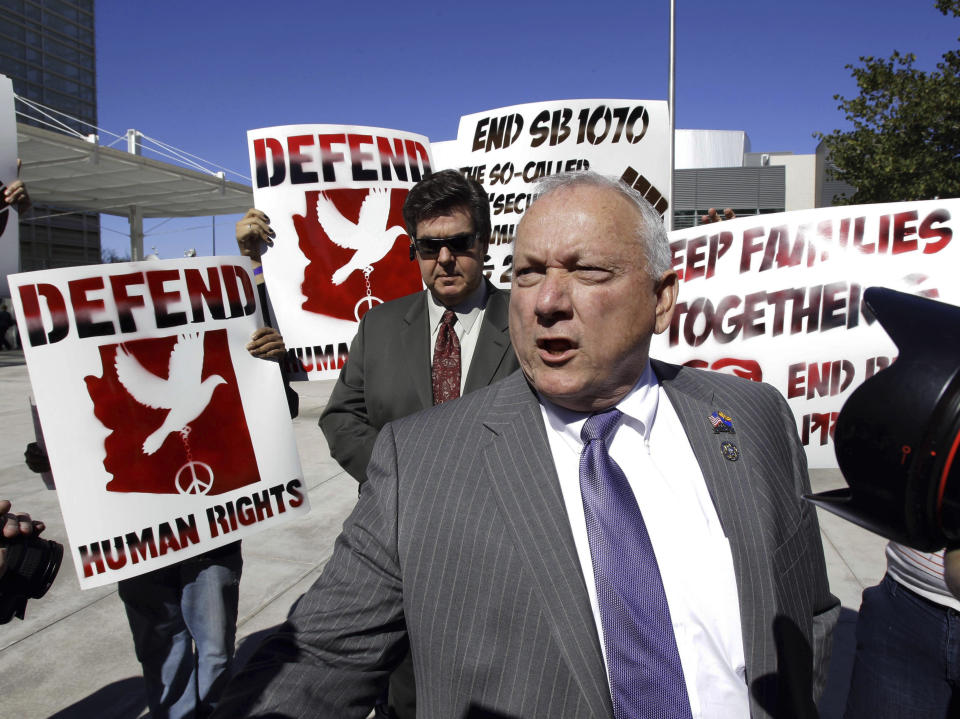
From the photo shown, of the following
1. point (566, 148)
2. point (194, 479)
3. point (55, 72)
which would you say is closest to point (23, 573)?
point (194, 479)

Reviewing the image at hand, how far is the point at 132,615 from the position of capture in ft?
8.07

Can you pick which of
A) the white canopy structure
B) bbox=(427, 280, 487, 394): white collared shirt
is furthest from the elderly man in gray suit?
the white canopy structure

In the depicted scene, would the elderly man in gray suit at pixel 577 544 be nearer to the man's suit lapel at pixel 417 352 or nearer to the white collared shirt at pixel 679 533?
the white collared shirt at pixel 679 533

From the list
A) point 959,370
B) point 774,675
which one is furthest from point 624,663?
point 959,370

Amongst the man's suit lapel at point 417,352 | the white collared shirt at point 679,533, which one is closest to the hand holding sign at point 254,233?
the man's suit lapel at point 417,352

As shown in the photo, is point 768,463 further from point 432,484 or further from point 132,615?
point 132,615

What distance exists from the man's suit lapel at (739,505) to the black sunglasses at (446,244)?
1055 millimetres

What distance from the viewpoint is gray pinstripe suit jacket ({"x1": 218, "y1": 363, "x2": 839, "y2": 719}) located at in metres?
1.17

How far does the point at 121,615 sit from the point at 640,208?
3759 mm

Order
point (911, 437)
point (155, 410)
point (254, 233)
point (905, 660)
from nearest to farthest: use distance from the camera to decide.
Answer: point (911, 437)
point (905, 660)
point (155, 410)
point (254, 233)

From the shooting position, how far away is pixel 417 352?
95.5 inches

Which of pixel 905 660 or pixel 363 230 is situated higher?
pixel 363 230

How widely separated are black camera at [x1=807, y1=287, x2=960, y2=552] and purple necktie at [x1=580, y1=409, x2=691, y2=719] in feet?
1.48

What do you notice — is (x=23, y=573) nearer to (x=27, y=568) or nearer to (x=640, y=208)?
(x=27, y=568)
